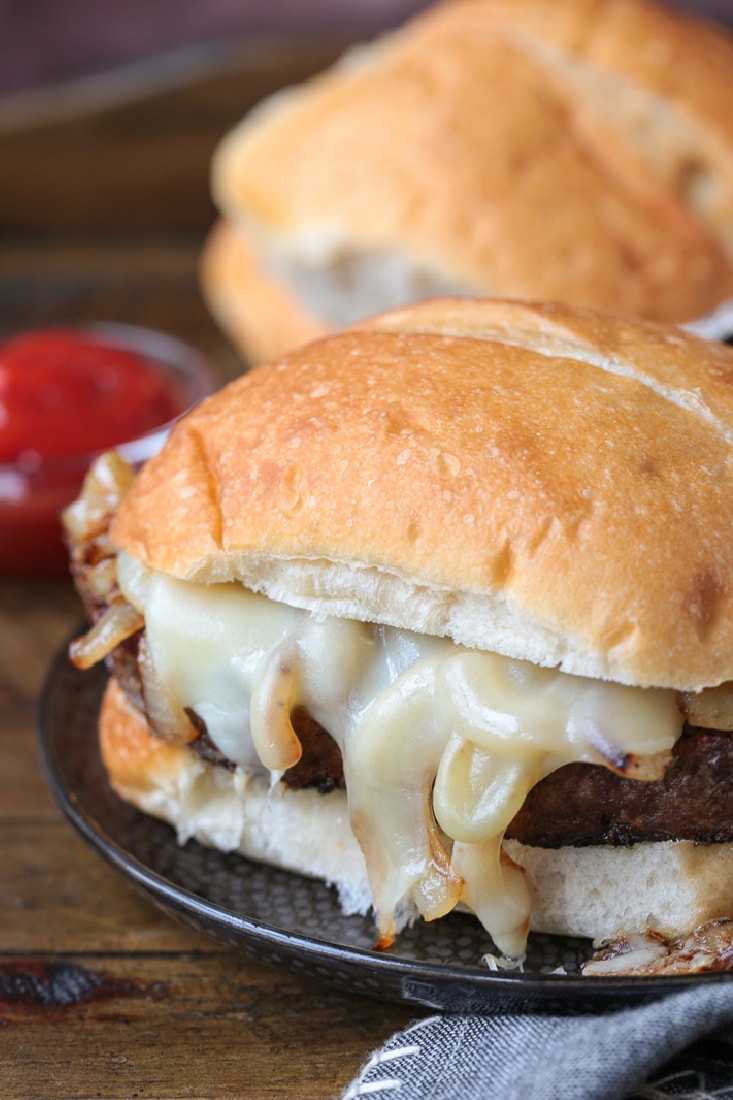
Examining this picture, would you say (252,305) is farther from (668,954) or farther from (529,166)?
(668,954)

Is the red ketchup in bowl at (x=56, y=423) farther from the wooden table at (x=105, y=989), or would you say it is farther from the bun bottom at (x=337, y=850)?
the bun bottom at (x=337, y=850)

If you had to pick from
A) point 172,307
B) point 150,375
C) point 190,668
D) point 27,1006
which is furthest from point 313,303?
point 27,1006

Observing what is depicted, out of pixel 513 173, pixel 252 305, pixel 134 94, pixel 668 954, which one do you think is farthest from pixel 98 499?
pixel 134 94

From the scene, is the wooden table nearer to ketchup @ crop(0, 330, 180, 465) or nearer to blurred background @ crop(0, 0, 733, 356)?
ketchup @ crop(0, 330, 180, 465)

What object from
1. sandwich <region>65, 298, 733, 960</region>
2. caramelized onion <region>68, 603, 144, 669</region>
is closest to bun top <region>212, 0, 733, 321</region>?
sandwich <region>65, 298, 733, 960</region>

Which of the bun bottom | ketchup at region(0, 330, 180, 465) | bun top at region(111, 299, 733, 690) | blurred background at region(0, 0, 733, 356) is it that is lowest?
blurred background at region(0, 0, 733, 356)

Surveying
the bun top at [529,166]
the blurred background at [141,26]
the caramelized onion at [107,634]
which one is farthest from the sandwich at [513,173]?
the blurred background at [141,26]
